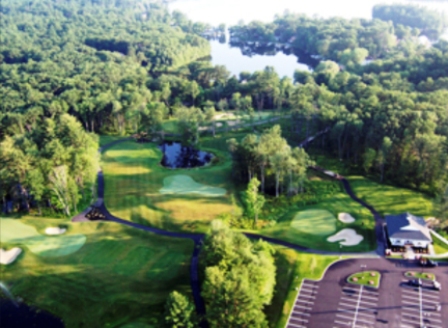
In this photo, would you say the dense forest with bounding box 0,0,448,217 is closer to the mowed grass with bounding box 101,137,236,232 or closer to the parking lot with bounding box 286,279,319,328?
the mowed grass with bounding box 101,137,236,232

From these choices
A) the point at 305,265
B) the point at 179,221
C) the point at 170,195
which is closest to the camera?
the point at 305,265

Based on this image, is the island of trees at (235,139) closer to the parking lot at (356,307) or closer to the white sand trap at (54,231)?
the white sand trap at (54,231)

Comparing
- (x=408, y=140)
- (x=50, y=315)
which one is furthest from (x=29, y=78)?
(x=408, y=140)

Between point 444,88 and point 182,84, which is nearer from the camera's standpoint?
point 444,88

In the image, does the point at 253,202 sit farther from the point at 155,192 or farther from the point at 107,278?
the point at 107,278

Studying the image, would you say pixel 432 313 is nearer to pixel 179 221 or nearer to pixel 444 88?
pixel 179 221

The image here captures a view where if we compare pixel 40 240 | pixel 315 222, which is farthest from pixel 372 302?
pixel 40 240

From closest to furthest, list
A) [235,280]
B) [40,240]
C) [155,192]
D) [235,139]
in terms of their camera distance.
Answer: [235,280] → [40,240] → [155,192] → [235,139]
